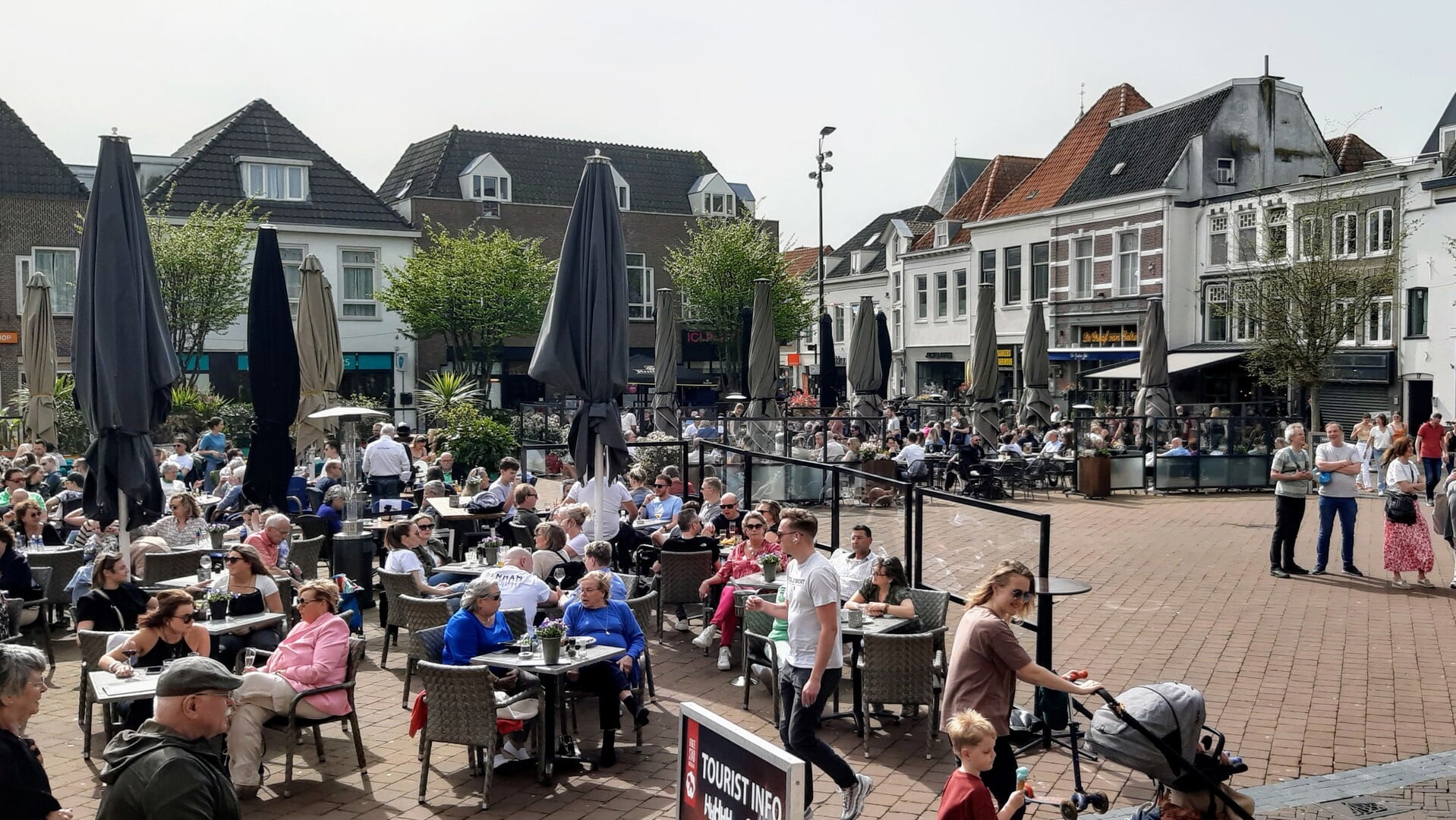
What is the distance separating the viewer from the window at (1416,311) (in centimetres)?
2831

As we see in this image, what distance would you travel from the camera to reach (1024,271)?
41.1m

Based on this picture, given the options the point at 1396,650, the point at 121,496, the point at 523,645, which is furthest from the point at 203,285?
the point at 1396,650

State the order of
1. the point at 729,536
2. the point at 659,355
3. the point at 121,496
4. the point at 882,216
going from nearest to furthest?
the point at 121,496 < the point at 729,536 < the point at 659,355 < the point at 882,216

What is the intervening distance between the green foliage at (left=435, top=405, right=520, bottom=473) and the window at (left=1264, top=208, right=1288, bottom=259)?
68.1ft

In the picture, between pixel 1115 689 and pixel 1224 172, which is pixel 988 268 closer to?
pixel 1224 172

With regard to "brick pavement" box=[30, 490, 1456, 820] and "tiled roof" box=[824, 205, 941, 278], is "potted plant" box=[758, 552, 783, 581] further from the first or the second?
"tiled roof" box=[824, 205, 941, 278]

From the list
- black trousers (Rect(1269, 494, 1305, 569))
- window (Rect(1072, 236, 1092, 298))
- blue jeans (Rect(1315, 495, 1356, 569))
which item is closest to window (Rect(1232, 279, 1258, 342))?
window (Rect(1072, 236, 1092, 298))

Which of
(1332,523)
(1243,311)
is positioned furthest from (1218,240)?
(1332,523)

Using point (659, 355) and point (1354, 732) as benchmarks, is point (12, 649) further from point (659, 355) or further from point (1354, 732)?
point (659, 355)

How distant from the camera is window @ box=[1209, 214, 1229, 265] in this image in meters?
33.9

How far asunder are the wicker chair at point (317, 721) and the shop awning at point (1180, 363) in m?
28.5

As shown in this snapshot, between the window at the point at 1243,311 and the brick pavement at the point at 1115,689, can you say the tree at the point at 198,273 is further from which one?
the window at the point at 1243,311

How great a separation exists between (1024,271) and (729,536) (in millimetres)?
31380

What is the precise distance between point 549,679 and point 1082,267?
34.3m
